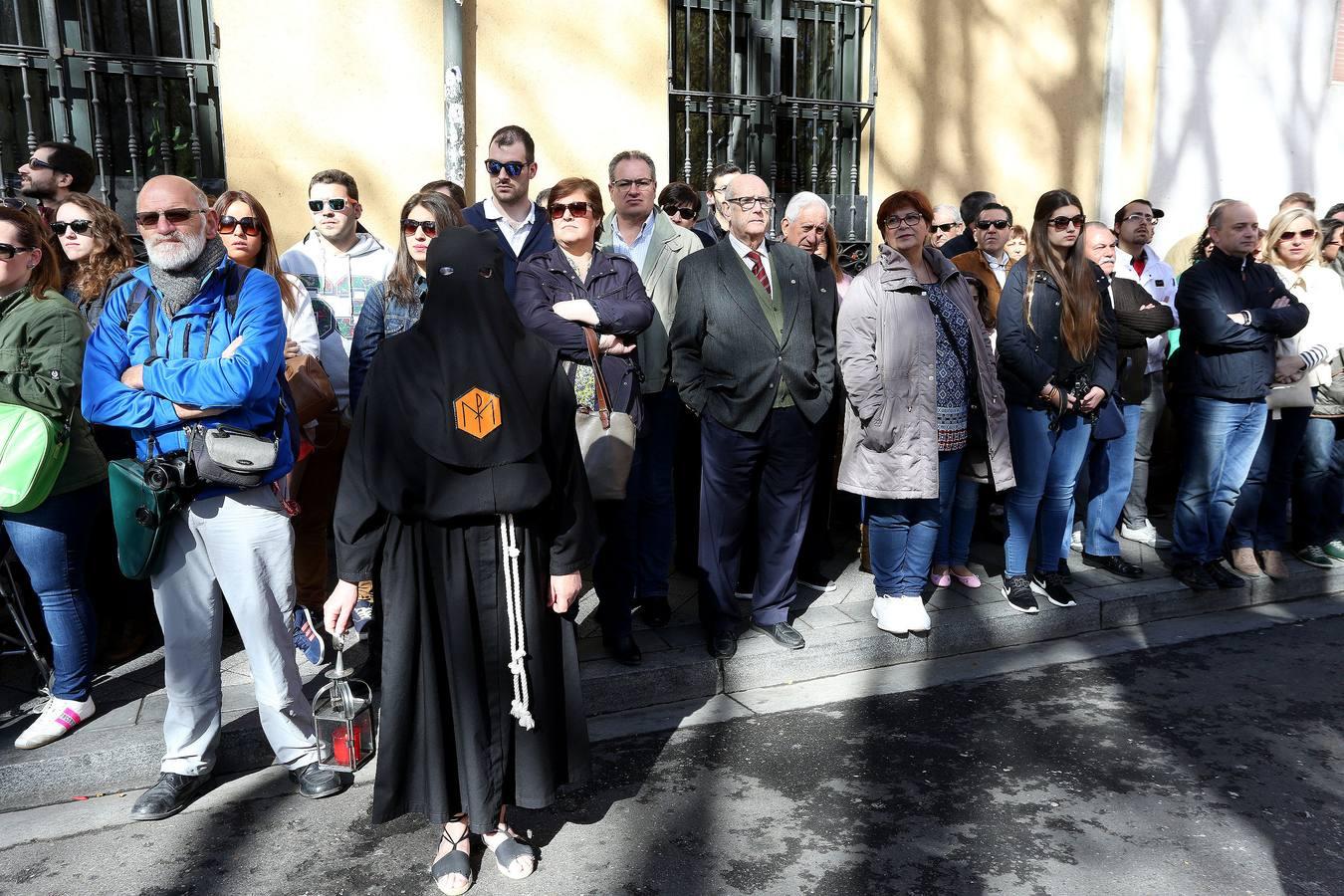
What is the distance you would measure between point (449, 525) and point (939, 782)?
6.81ft

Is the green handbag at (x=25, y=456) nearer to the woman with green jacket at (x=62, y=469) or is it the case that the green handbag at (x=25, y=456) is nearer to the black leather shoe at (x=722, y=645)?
the woman with green jacket at (x=62, y=469)

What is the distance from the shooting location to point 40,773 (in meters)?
4.00

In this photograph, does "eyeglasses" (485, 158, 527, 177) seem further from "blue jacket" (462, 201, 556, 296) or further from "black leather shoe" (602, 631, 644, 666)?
"black leather shoe" (602, 631, 644, 666)

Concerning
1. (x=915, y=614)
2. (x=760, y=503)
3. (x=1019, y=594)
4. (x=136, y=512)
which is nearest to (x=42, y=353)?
(x=136, y=512)

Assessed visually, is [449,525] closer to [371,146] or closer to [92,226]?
[92,226]

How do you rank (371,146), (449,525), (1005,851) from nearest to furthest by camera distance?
(449,525), (1005,851), (371,146)

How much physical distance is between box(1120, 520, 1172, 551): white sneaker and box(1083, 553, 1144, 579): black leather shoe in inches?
22.5

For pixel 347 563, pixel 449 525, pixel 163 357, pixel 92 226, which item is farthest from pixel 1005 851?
pixel 92 226

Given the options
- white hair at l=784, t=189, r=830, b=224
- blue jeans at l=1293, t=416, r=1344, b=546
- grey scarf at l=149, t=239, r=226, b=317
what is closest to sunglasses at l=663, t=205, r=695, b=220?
white hair at l=784, t=189, r=830, b=224

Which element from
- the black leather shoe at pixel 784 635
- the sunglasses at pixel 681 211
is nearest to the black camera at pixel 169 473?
the black leather shoe at pixel 784 635

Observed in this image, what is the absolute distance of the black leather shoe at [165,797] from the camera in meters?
3.77

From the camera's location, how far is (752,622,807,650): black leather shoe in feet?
16.7

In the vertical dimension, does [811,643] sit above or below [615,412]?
below

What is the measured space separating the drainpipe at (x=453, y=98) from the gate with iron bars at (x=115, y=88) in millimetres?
1418
